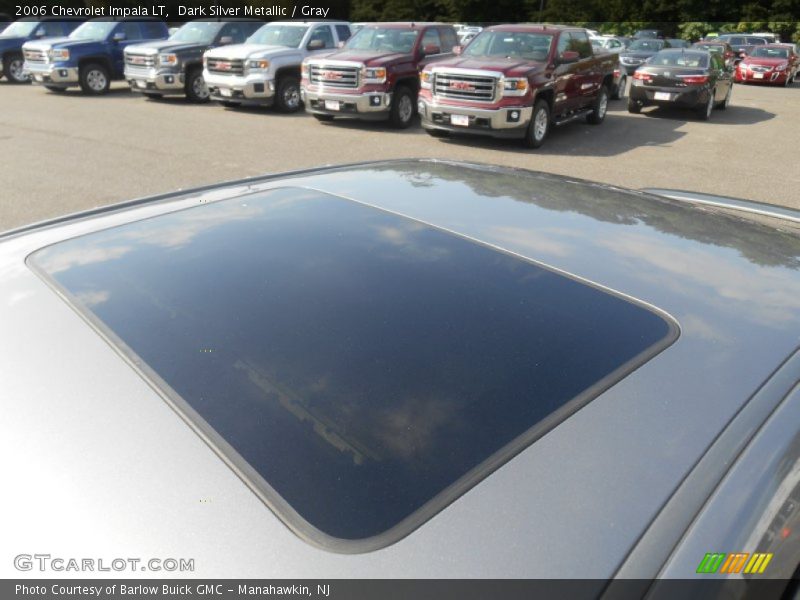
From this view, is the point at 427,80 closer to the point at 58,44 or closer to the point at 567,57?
the point at 567,57

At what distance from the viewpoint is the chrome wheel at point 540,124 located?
11531 mm

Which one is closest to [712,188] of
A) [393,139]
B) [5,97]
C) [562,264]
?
[393,139]

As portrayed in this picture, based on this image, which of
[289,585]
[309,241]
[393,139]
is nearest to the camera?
[289,585]

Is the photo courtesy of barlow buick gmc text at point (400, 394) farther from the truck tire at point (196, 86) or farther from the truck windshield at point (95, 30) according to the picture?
the truck windshield at point (95, 30)

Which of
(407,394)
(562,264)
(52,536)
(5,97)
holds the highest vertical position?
(562,264)

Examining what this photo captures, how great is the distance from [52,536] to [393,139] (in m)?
11.9

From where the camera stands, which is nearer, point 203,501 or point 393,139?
point 203,501

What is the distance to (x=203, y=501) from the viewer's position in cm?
105

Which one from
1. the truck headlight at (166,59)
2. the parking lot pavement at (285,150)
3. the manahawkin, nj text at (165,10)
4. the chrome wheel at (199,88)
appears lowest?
the parking lot pavement at (285,150)

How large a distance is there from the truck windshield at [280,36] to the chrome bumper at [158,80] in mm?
1993

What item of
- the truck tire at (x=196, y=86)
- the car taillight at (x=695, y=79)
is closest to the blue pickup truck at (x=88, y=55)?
the truck tire at (x=196, y=86)

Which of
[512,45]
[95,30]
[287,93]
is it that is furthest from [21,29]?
[512,45]

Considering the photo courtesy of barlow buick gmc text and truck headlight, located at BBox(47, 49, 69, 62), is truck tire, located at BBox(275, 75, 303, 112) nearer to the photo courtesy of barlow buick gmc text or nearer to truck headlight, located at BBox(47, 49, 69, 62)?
truck headlight, located at BBox(47, 49, 69, 62)

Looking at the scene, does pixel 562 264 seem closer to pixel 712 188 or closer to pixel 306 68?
pixel 712 188
